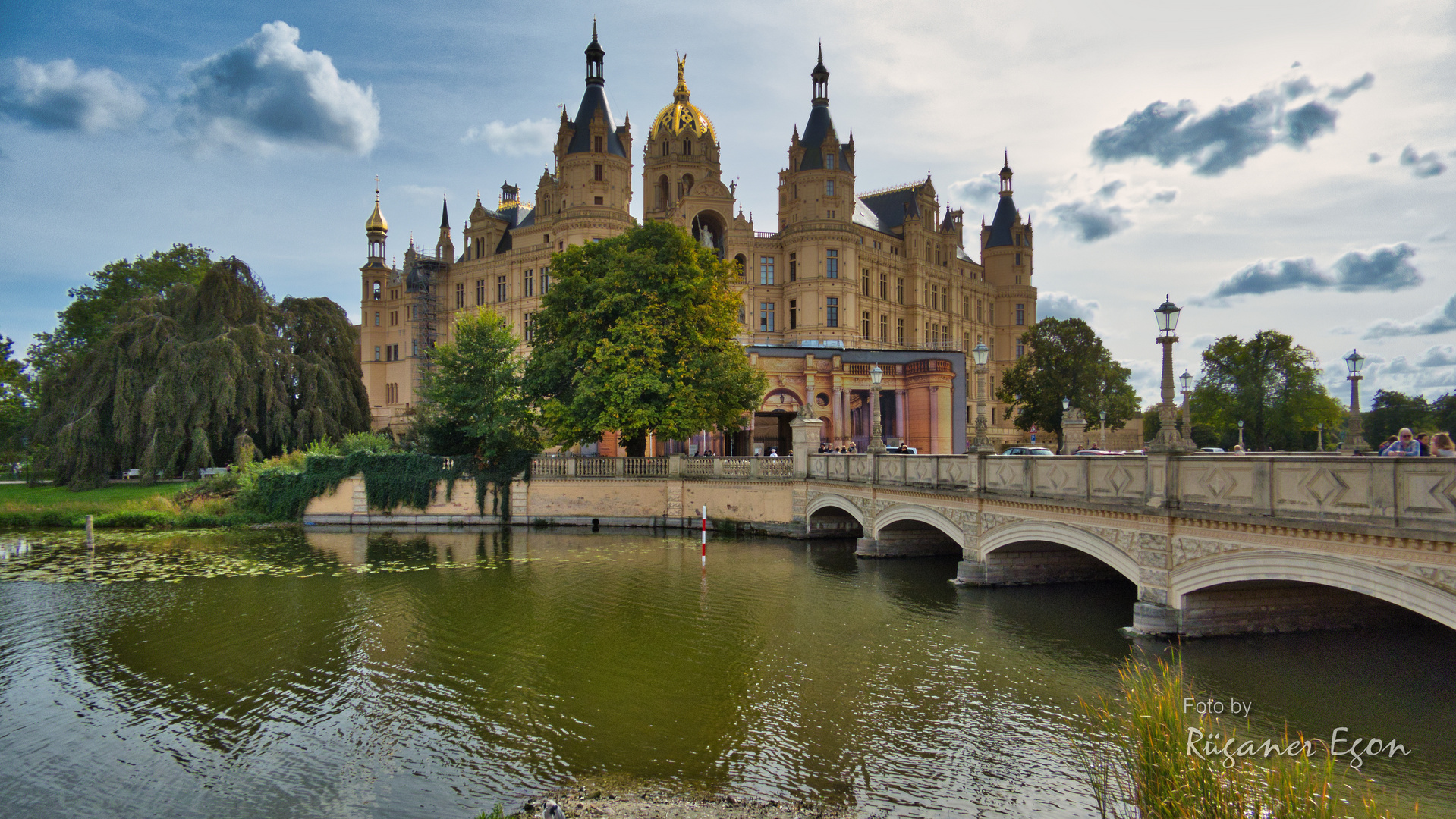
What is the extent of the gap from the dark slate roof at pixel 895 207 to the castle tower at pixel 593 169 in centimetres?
2417

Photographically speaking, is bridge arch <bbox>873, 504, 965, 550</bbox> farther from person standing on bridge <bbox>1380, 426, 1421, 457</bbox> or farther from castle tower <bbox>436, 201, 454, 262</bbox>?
castle tower <bbox>436, 201, 454, 262</bbox>

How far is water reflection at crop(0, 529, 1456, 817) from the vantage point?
337 inches

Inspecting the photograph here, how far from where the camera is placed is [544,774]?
28.6 ft

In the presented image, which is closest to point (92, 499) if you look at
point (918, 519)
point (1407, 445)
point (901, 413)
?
point (918, 519)

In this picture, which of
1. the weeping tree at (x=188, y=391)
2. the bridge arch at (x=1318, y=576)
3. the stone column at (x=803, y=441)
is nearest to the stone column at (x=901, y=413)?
the stone column at (x=803, y=441)

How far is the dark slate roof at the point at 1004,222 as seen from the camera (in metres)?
78.1

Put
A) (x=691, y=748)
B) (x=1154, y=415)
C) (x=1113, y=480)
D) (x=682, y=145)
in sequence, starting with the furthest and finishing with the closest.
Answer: (x=1154, y=415)
(x=682, y=145)
(x=1113, y=480)
(x=691, y=748)

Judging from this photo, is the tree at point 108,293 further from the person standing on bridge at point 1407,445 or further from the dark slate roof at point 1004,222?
the dark slate roof at point 1004,222

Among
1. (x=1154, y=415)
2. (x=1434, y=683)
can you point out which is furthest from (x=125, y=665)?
(x=1154, y=415)

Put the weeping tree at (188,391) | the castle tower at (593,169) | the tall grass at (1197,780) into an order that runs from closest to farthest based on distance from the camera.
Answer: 1. the tall grass at (1197,780)
2. the weeping tree at (188,391)
3. the castle tower at (593,169)

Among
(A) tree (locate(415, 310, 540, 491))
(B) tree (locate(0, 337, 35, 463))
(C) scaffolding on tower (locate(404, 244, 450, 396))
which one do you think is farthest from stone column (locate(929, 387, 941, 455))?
(B) tree (locate(0, 337, 35, 463))

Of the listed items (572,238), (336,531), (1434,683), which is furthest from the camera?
(572,238)

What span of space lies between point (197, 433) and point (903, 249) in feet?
181

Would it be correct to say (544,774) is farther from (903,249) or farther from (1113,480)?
(903,249)
